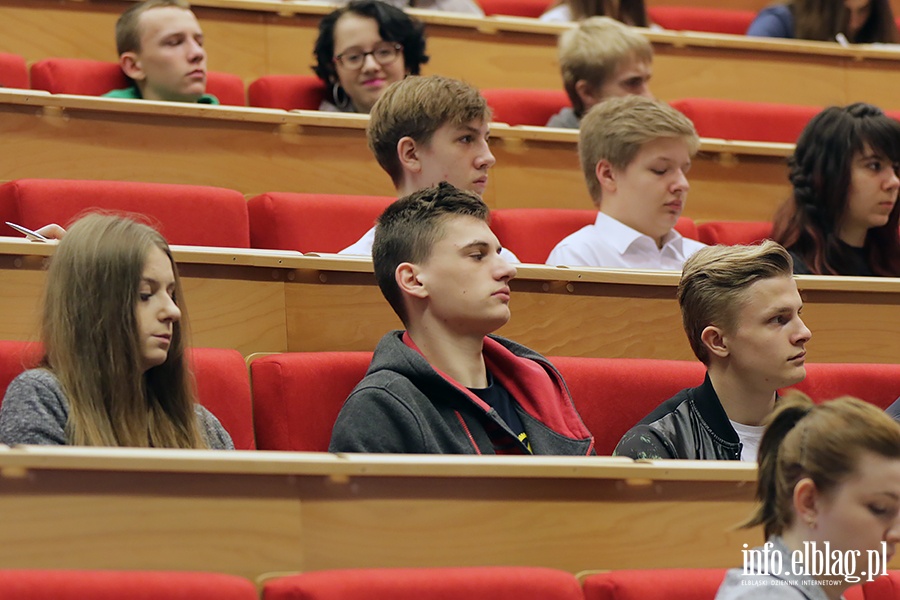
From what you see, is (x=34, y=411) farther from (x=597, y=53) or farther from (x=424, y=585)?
(x=597, y=53)

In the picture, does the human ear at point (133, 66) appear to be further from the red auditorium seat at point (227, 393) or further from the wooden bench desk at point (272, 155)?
the red auditorium seat at point (227, 393)

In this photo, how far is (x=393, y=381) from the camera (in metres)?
0.65

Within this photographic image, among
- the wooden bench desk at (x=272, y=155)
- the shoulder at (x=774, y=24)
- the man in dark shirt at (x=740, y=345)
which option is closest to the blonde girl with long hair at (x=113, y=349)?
the man in dark shirt at (x=740, y=345)

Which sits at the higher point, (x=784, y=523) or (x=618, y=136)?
(x=618, y=136)

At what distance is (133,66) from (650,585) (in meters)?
0.72

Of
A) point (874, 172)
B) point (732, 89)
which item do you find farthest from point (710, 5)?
point (874, 172)

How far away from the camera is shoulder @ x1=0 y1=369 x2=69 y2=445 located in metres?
0.58

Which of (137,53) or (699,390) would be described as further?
(137,53)

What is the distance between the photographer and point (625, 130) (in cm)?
93

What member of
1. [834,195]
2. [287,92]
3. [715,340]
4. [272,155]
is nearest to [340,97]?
[287,92]

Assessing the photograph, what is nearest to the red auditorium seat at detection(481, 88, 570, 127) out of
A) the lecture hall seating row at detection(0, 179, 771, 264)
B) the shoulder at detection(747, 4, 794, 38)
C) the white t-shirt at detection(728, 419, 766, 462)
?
the lecture hall seating row at detection(0, 179, 771, 264)

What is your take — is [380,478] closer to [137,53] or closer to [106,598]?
[106,598]

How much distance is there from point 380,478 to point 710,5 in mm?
1386

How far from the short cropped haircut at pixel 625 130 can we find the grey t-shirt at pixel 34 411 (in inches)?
17.9
